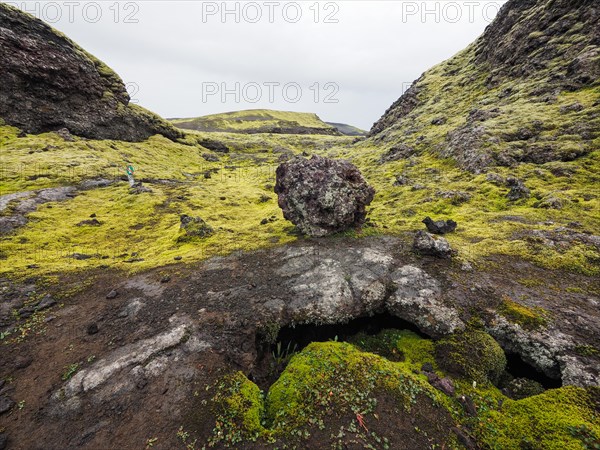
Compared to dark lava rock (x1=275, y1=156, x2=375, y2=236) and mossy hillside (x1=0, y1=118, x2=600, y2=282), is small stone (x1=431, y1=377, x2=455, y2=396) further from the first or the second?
dark lava rock (x1=275, y1=156, x2=375, y2=236)

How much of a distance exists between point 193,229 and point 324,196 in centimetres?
1030

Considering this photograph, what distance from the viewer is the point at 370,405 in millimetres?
7598

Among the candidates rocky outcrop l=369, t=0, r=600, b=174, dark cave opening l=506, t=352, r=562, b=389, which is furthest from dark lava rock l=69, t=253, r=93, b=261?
rocky outcrop l=369, t=0, r=600, b=174

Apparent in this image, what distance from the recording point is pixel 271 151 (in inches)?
3497

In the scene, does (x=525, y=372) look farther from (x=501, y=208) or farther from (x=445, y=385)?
(x=501, y=208)

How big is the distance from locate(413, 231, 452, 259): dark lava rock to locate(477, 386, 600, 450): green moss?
725cm

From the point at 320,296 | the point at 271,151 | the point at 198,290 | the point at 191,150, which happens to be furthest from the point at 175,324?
the point at 271,151

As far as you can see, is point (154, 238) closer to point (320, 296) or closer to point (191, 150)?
point (320, 296)

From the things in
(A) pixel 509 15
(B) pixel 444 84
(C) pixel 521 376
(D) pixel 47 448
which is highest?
(A) pixel 509 15

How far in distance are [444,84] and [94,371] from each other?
77.9m

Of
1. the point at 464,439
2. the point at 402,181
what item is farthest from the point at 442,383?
the point at 402,181

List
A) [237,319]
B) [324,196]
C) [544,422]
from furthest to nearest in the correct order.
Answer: [324,196], [237,319], [544,422]

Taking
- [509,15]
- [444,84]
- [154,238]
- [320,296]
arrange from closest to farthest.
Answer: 1. [320,296]
2. [154,238]
3. [509,15]
4. [444,84]

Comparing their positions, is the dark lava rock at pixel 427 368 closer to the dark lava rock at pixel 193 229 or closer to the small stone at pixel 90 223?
the dark lava rock at pixel 193 229
